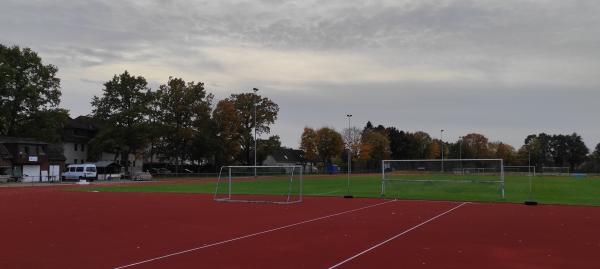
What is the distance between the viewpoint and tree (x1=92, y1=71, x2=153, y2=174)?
73.2 meters

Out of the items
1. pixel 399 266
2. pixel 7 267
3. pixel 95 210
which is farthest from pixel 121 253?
pixel 95 210

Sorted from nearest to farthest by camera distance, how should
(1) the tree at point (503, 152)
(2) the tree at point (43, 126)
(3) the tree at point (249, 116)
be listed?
(2) the tree at point (43, 126)
(3) the tree at point (249, 116)
(1) the tree at point (503, 152)

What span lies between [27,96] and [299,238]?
6348cm

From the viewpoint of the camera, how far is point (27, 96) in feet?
220

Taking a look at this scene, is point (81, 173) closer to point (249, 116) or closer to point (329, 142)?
point (249, 116)

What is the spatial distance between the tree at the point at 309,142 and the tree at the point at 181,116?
27.9m

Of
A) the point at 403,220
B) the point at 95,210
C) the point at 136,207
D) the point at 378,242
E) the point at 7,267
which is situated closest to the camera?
A: the point at 7,267

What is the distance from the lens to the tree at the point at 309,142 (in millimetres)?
105688

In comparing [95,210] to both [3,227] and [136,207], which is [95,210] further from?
[3,227]

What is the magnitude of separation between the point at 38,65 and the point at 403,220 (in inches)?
2533

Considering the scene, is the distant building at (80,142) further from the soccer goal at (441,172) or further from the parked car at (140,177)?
the soccer goal at (441,172)

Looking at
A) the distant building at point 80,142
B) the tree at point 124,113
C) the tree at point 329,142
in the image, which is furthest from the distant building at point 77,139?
the tree at point 329,142

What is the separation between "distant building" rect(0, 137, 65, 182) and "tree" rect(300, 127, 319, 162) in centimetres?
5128

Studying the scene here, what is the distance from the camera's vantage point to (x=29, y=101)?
6781 cm
